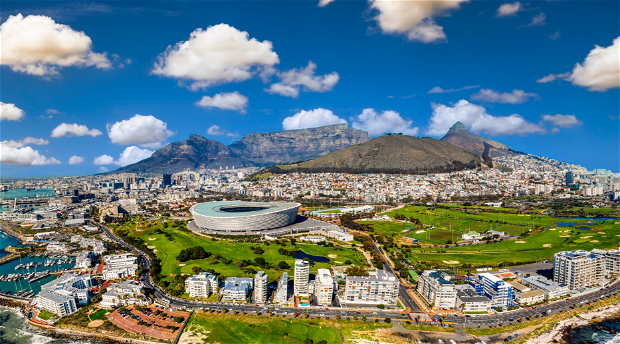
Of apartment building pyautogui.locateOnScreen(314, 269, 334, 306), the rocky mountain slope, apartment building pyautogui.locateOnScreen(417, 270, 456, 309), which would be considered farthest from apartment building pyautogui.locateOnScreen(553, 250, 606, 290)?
the rocky mountain slope

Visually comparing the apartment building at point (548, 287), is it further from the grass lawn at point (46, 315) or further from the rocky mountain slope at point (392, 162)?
the rocky mountain slope at point (392, 162)

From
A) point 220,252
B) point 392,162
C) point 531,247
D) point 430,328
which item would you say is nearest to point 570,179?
point 392,162

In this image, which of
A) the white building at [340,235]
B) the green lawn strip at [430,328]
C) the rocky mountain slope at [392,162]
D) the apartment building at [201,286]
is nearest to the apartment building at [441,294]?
the green lawn strip at [430,328]

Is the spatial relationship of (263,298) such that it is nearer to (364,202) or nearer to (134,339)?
(134,339)

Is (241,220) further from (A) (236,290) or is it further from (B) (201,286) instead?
(A) (236,290)

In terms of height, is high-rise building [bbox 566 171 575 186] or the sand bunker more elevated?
high-rise building [bbox 566 171 575 186]

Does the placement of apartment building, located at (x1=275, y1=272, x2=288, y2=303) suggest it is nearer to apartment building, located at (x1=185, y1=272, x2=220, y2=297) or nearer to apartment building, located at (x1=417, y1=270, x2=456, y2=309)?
apartment building, located at (x1=185, y1=272, x2=220, y2=297)
